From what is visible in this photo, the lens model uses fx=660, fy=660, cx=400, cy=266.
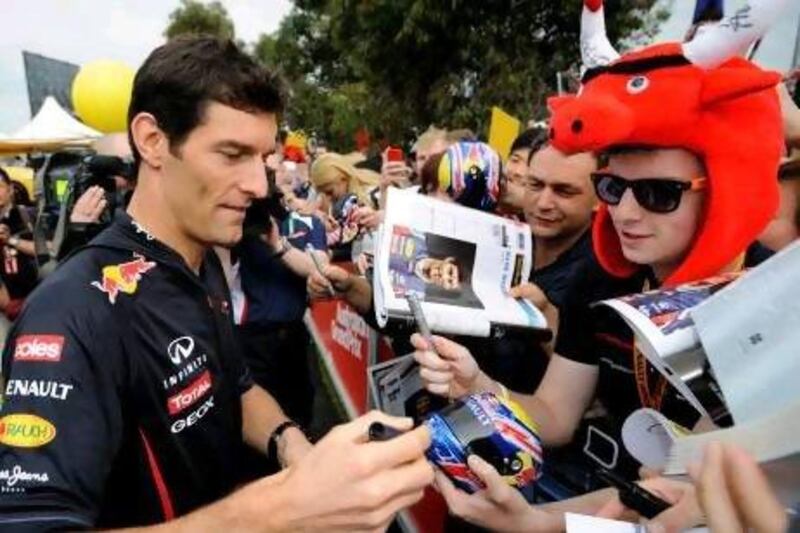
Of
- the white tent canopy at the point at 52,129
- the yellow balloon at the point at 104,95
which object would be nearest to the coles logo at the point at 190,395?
the yellow balloon at the point at 104,95

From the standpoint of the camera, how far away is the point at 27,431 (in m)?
1.19

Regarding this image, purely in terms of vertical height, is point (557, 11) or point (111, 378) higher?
point (557, 11)

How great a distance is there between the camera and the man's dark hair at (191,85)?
169 cm

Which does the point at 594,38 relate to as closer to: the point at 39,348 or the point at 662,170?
the point at 662,170

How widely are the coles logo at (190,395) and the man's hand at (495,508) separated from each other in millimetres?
592

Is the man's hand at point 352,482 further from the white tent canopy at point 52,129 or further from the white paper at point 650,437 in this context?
the white tent canopy at point 52,129

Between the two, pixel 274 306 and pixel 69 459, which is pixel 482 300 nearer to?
pixel 69 459

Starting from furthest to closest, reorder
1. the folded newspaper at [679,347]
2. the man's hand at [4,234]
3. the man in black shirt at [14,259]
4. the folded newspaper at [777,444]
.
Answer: the man's hand at [4,234] < the man in black shirt at [14,259] < the folded newspaper at [679,347] < the folded newspaper at [777,444]

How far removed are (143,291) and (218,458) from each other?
0.46m

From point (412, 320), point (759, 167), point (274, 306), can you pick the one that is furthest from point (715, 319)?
point (274, 306)

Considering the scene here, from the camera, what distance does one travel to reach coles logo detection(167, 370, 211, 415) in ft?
4.87

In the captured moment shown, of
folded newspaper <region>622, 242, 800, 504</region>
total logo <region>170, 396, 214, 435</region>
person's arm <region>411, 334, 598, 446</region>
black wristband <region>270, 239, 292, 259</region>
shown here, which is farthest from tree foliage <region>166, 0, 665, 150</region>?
folded newspaper <region>622, 242, 800, 504</region>

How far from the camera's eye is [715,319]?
840mm

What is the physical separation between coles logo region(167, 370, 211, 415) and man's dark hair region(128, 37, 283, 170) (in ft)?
1.92
